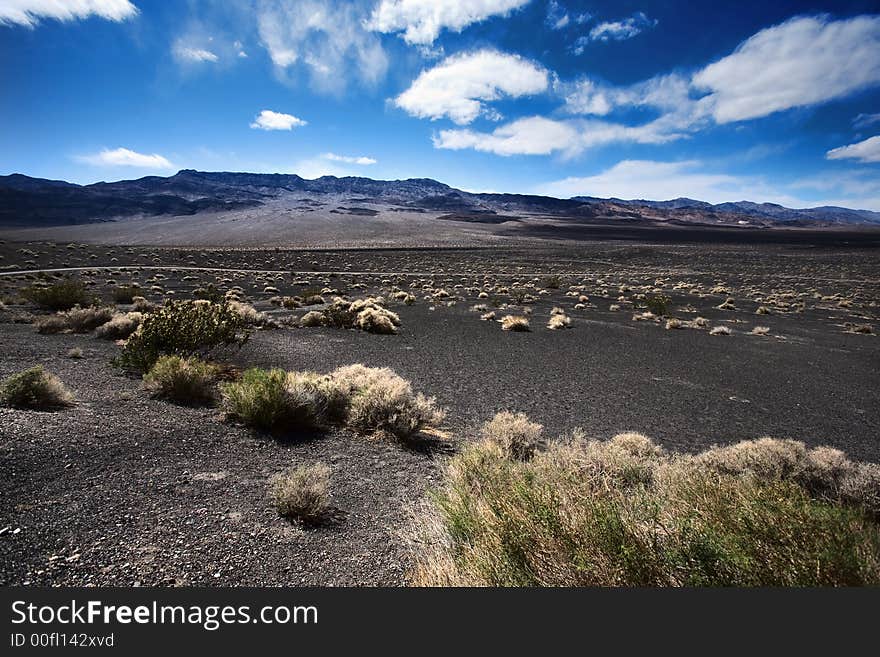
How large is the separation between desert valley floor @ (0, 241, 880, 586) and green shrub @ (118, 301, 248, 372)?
0.57m

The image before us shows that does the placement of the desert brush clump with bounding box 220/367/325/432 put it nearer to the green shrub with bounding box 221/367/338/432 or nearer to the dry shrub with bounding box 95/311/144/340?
the green shrub with bounding box 221/367/338/432

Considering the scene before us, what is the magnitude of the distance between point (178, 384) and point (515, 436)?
5.30m

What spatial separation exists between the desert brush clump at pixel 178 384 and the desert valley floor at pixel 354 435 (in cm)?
26

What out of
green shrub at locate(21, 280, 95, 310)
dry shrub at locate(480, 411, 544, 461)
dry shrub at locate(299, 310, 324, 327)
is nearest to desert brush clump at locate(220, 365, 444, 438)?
dry shrub at locate(480, 411, 544, 461)

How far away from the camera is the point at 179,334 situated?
8.92m

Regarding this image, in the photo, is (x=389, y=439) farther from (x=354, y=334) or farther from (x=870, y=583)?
(x=354, y=334)

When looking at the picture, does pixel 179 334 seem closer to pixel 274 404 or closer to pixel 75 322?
pixel 274 404

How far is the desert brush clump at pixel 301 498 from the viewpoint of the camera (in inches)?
155

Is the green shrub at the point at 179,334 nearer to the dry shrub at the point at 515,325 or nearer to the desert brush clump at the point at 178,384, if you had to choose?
the desert brush clump at the point at 178,384

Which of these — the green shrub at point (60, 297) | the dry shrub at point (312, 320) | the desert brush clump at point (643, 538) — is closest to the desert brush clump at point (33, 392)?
the desert brush clump at point (643, 538)

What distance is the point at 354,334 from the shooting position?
15.0m

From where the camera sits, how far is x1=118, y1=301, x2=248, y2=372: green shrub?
8164 millimetres

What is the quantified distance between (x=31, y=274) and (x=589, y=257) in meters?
67.9

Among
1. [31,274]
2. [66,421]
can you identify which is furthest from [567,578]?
[31,274]
